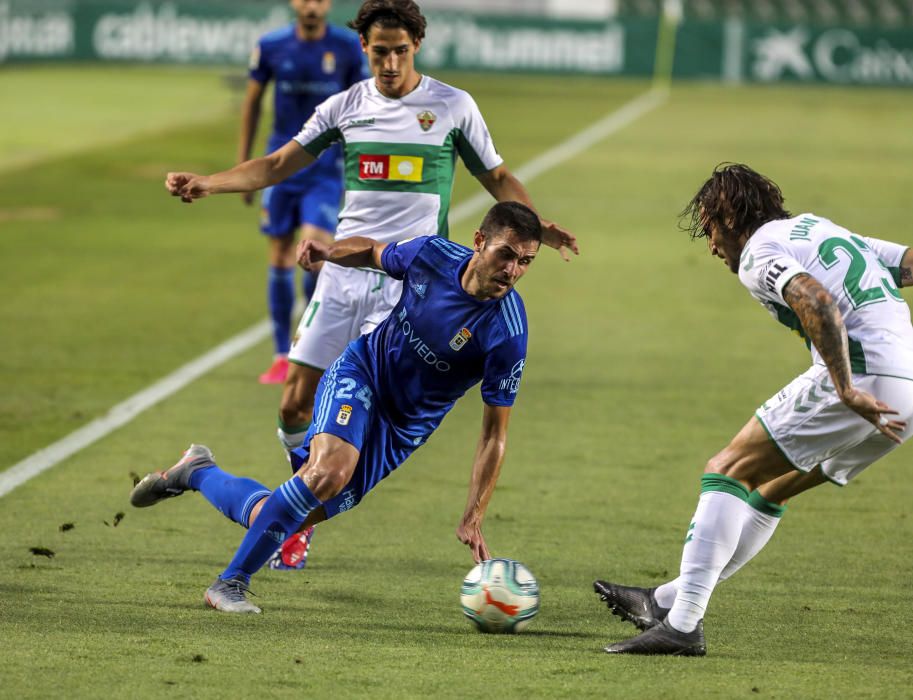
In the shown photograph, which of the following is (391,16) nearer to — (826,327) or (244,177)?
(244,177)

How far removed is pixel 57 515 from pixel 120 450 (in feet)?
4.95

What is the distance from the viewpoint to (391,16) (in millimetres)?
7805

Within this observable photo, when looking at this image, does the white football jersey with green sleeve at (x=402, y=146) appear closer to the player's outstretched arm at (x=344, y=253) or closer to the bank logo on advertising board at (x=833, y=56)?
the player's outstretched arm at (x=344, y=253)

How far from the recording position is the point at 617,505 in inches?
351

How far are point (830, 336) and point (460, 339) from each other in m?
1.59

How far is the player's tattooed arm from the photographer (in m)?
5.76

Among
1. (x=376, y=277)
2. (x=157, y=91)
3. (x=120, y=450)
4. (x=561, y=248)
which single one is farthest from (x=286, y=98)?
(x=157, y=91)

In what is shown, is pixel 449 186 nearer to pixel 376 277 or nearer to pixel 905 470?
pixel 376 277

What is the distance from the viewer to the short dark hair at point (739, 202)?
614cm

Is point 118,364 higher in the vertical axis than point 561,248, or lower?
lower

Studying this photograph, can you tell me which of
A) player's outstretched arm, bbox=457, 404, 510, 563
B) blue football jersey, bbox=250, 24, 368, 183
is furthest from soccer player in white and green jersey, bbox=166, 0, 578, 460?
blue football jersey, bbox=250, 24, 368, 183

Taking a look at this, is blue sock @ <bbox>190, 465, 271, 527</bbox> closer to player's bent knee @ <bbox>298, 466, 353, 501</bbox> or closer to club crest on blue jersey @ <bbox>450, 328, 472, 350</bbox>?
player's bent knee @ <bbox>298, 466, 353, 501</bbox>

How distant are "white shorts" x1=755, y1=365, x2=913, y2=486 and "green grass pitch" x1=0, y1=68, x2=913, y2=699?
0.76m

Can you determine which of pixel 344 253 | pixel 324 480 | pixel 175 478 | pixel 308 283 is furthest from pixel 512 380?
pixel 308 283
